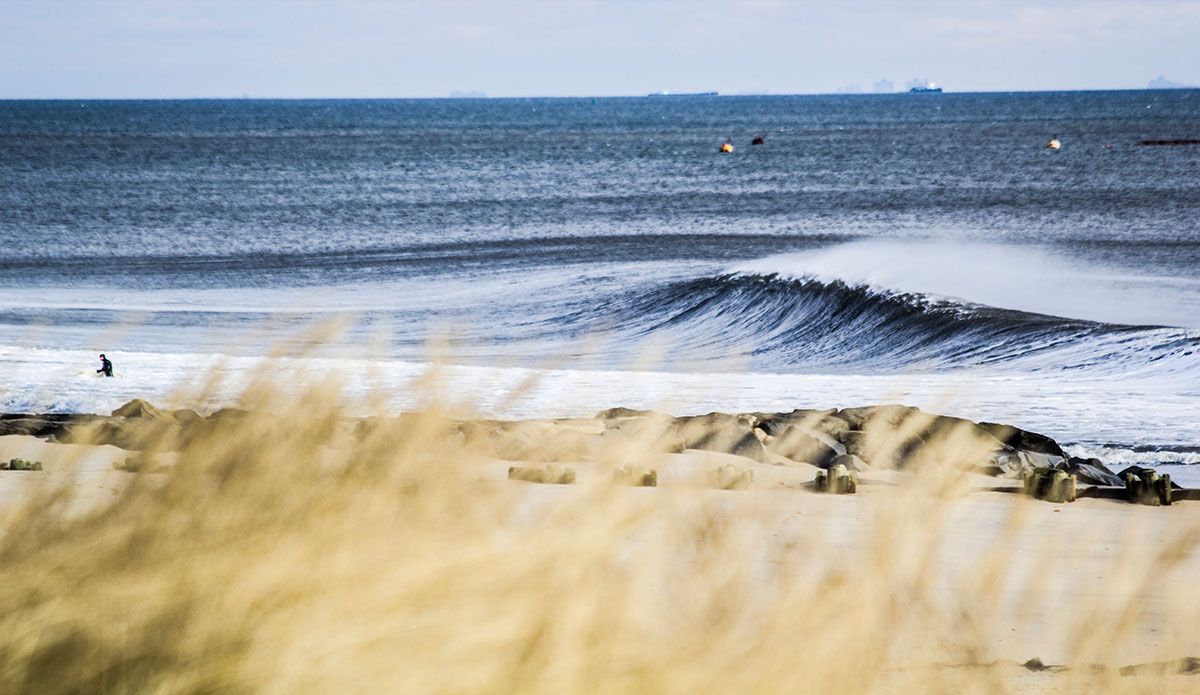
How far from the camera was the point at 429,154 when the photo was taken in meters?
92.4

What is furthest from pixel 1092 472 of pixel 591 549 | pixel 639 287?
pixel 639 287

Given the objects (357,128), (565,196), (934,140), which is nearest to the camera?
(565,196)

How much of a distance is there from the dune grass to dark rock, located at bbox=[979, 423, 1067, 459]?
6.96m

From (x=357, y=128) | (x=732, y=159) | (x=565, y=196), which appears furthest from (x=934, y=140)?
(x=357, y=128)

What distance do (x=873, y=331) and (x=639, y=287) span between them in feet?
24.5

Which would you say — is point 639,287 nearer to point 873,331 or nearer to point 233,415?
point 873,331

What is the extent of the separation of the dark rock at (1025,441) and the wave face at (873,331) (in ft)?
15.2

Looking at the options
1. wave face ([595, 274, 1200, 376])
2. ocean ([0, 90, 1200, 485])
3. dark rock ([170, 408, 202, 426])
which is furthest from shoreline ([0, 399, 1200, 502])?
wave face ([595, 274, 1200, 376])

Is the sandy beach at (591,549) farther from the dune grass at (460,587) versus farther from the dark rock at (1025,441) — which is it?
the dark rock at (1025,441)

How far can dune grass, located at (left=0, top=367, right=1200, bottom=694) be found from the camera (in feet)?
5.48

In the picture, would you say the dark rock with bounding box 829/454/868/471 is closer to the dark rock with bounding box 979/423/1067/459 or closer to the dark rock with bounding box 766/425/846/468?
the dark rock with bounding box 766/425/846/468

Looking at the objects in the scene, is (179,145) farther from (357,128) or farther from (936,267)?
(936,267)

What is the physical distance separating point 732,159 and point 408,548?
83517 millimetres

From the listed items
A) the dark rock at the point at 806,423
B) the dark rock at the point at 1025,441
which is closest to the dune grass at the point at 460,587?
the dark rock at the point at 806,423
